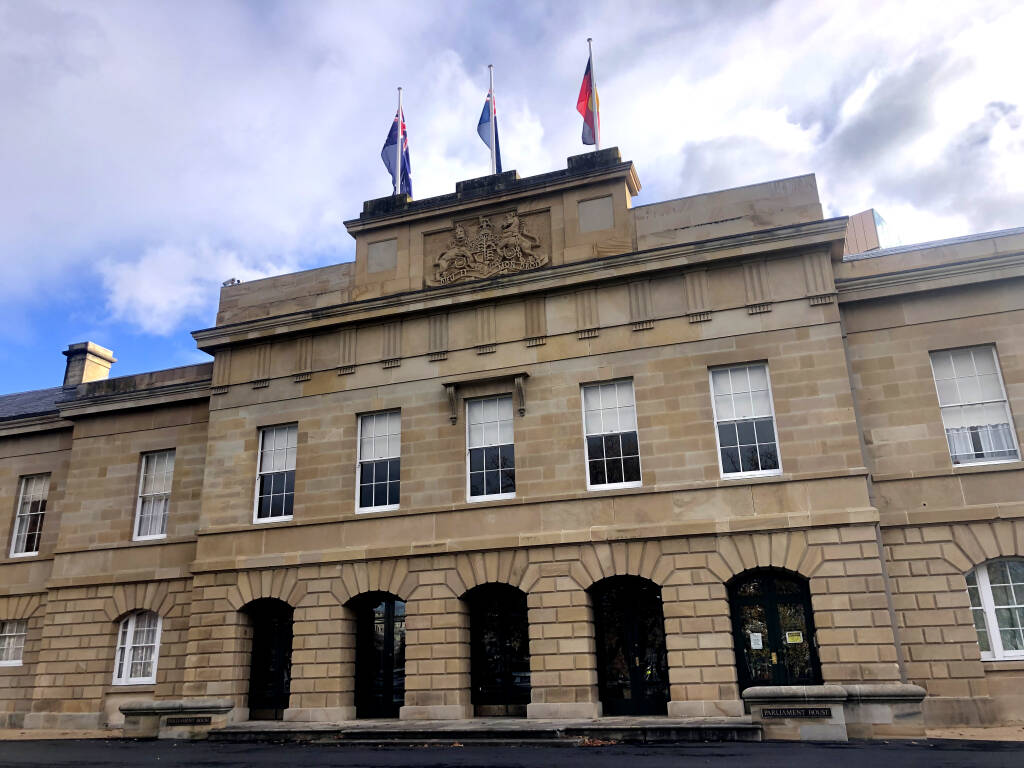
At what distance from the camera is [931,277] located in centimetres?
1677

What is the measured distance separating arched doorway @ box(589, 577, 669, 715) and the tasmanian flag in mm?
10304

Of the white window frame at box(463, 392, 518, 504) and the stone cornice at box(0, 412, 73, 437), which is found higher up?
the stone cornice at box(0, 412, 73, 437)

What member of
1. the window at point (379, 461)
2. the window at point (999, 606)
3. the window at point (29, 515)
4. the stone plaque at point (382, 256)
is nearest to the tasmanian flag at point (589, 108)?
the stone plaque at point (382, 256)

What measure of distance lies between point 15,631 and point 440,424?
1413 centimetres

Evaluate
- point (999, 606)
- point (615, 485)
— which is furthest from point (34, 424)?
point (999, 606)

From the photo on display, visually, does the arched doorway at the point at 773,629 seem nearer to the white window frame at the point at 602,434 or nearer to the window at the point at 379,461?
the white window frame at the point at 602,434

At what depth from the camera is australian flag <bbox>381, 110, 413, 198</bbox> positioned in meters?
21.6

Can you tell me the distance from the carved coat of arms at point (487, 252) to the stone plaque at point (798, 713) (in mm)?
10173

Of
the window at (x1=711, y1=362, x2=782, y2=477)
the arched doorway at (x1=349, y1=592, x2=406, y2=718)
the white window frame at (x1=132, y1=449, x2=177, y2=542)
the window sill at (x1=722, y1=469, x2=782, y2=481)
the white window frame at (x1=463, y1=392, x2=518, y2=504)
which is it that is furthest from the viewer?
the white window frame at (x1=132, y1=449, x2=177, y2=542)

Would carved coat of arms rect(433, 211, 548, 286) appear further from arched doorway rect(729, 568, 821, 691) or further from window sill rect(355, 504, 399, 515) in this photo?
arched doorway rect(729, 568, 821, 691)

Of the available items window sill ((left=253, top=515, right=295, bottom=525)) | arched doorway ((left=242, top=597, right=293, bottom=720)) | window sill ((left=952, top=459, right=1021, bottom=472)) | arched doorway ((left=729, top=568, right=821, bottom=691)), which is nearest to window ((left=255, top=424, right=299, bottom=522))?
window sill ((left=253, top=515, right=295, bottom=525))

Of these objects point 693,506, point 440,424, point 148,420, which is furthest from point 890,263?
point 148,420

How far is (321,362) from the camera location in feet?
65.0

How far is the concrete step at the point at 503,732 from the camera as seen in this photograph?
13.9 m
